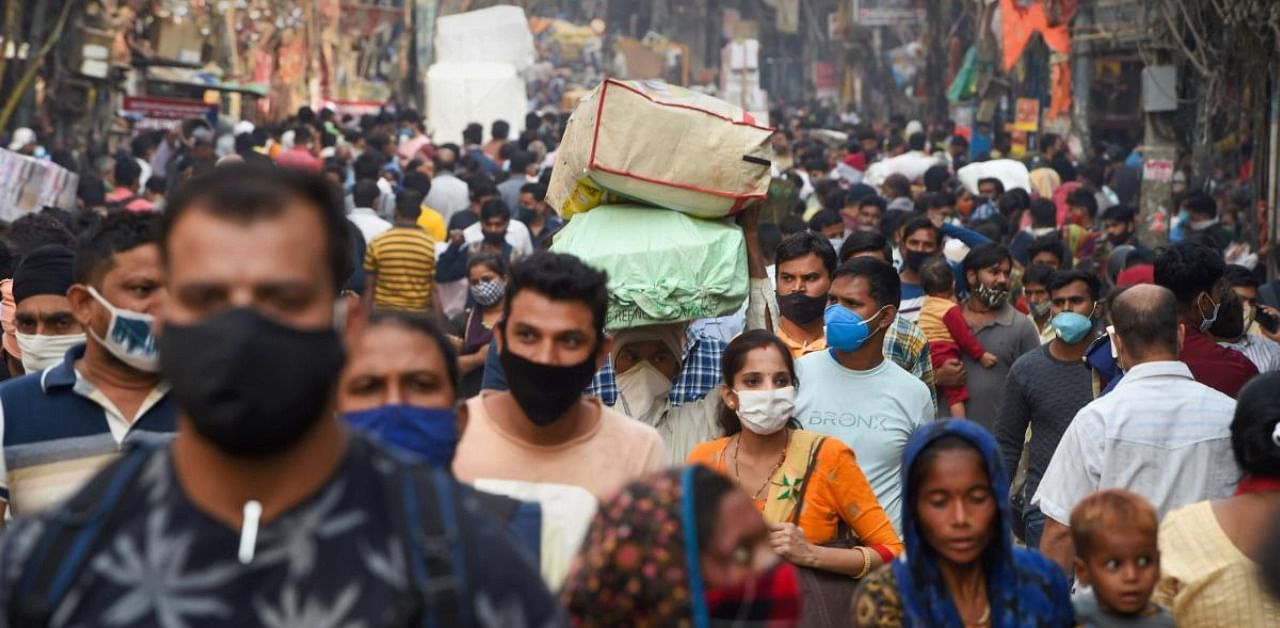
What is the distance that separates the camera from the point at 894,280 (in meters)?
6.39

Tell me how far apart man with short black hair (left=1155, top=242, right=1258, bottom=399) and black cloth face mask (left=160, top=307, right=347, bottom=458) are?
14.6 feet

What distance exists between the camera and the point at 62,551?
80.8 inches

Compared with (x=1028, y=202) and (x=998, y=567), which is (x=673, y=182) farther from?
(x=1028, y=202)

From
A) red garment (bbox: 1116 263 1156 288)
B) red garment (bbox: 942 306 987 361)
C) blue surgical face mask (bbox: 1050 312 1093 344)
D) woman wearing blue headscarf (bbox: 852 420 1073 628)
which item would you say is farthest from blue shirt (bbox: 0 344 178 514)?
red garment (bbox: 1116 263 1156 288)

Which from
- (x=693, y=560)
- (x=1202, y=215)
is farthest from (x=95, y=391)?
(x=1202, y=215)

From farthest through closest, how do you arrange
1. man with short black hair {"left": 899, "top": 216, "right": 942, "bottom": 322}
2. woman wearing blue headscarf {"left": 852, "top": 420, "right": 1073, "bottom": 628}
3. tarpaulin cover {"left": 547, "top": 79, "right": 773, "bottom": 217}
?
man with short black hair {"left": 899, "top": 216, "right": 942, "bottom": 322} < tarpaulin cover {"left": 547, "top": 79, "right": 773, "bottom": 217} < woman wearing blue headscarf {"left": 852, "top": 420, "right": 1073, "bottom": 628}

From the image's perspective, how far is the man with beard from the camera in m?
7.82

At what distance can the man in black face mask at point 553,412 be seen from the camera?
3867mm

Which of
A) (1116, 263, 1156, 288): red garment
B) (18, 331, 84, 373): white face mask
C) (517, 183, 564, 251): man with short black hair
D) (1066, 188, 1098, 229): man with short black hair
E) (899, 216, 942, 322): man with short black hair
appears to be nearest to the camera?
(18, 331, 84, 373): white face mask

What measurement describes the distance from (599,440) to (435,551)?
191 centimetres

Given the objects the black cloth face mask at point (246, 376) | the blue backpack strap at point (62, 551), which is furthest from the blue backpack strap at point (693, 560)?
the blue backpack strap at point (62, 551)

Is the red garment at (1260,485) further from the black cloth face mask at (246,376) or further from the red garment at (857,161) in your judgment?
the red garment at (857,161)

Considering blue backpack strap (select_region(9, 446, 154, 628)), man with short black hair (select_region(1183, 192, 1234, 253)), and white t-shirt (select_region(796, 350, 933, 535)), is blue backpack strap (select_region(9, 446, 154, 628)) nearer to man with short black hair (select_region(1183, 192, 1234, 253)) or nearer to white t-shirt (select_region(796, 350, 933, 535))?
white t-shirt (select_region(796, 350, 933, 535))

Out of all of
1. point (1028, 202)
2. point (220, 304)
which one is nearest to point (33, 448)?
point (220, 304)
